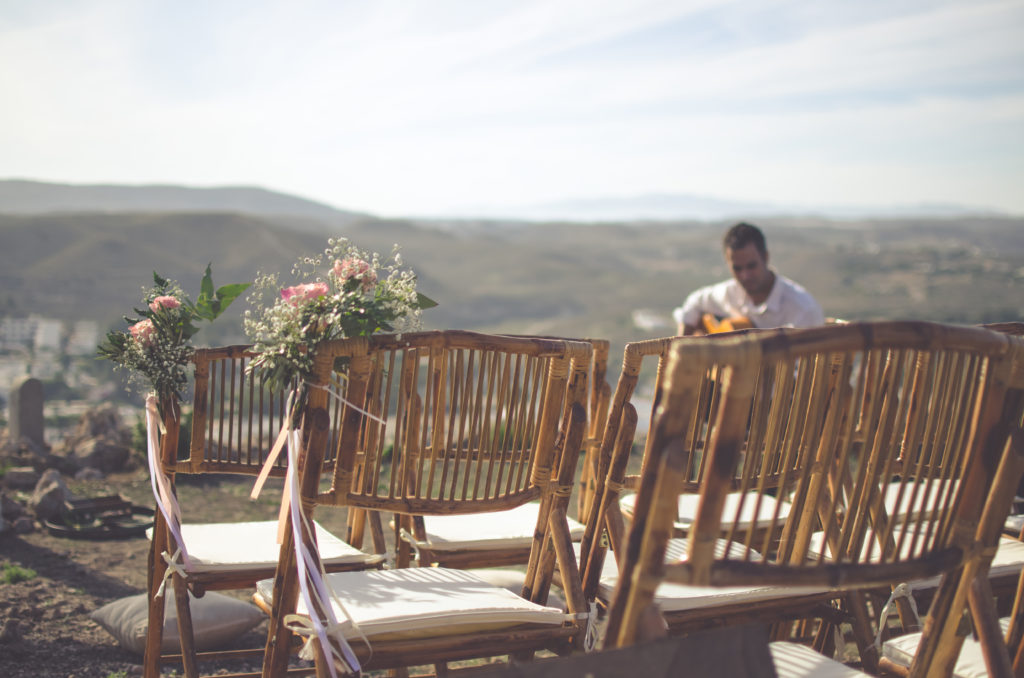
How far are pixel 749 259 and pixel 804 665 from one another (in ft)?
11.1

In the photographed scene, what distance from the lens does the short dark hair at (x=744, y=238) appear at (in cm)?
464

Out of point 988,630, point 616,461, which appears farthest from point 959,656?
point 616,461

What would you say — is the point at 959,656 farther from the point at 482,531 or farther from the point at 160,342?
the point at 160,342

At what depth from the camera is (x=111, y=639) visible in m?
3.07

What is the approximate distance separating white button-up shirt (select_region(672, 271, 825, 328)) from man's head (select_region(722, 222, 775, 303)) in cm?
6

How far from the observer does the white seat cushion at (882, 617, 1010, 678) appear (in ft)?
5.29


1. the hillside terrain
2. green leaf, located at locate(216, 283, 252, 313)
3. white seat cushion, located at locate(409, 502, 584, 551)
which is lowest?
the hillside terrain

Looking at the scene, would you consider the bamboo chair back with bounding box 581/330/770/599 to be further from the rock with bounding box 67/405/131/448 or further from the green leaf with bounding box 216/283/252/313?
the rock with bounding box 67/405/131/448

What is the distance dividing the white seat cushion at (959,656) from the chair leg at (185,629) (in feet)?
5.81

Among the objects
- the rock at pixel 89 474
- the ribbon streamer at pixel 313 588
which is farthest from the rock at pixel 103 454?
the ribbon streamer at pixel 313 588

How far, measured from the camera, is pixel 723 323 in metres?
4.76

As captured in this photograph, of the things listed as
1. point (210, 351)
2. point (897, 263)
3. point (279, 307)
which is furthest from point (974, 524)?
point (897, 263)

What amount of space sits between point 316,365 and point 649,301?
53.5 metres

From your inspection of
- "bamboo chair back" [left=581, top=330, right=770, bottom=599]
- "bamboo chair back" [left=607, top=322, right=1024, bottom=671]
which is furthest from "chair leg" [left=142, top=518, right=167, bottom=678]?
"bamboo chair back" [left=607, top=322, right=1024, bottom=671]
